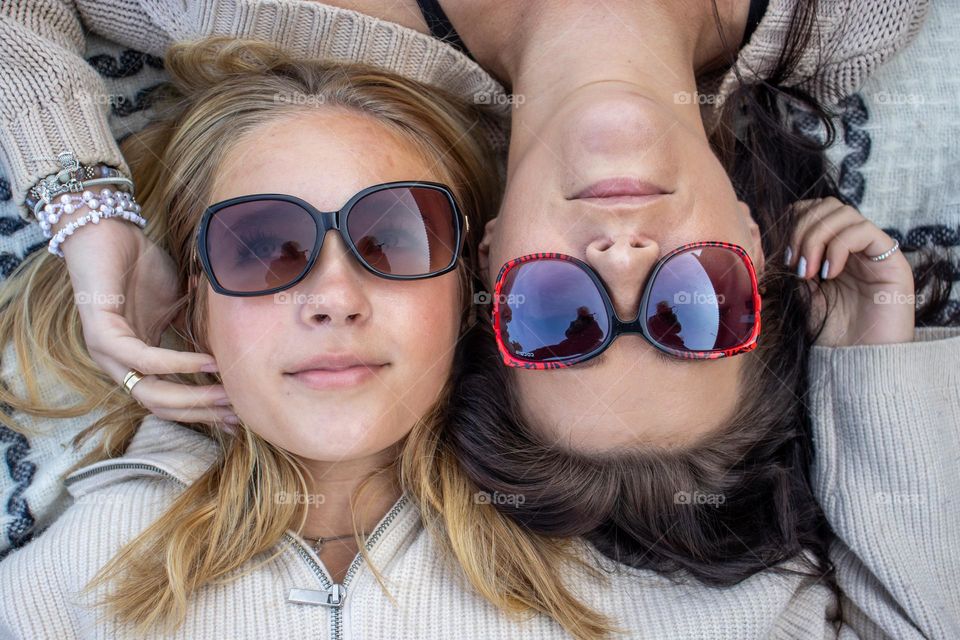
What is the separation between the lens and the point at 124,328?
2.22 m

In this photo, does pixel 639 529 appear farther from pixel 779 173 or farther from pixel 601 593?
pixel 779 173

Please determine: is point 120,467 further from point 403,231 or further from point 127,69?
point 127,69

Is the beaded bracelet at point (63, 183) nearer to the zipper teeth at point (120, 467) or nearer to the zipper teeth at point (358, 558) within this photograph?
the zipper teeth at point (120, 467)

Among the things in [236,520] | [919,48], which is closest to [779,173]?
[919,48]

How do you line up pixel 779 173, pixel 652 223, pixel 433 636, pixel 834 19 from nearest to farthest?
pixel 652 223, pixel 433 636, pixel 834 19, pixel 779 173

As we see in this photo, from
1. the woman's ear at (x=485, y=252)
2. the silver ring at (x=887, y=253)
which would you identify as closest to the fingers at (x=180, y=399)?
the woman's ear at (x=485, y=252)

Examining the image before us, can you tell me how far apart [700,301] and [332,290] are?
87cm

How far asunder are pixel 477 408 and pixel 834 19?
60.9 inches

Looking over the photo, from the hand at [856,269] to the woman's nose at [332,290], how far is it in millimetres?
1290

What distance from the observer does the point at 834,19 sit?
233 cm

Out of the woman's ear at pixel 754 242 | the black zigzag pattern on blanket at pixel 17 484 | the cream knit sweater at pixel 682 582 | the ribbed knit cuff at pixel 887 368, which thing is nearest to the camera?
the woman's ear at pixel 754 242

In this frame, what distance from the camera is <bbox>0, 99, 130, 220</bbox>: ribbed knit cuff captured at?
2248 millimetres

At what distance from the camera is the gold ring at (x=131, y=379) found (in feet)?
7.32

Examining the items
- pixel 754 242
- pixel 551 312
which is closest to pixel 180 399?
pixel 551 312
